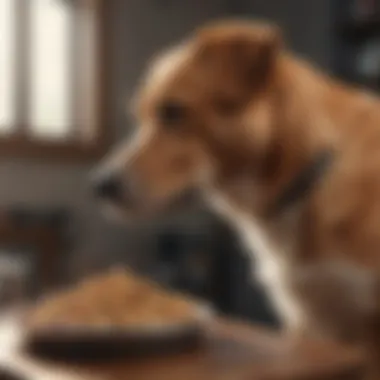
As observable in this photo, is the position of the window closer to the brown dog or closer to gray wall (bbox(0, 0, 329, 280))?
gray wall (bbox(0, 0, 329, 280))

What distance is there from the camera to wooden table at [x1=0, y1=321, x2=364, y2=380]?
0.62m

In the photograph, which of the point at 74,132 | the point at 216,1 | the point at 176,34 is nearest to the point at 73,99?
the point at 74,132

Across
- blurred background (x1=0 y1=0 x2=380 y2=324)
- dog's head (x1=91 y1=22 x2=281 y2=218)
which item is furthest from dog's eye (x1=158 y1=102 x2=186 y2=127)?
blurred background (x1=0 y1=0 x2=380 y2=324)

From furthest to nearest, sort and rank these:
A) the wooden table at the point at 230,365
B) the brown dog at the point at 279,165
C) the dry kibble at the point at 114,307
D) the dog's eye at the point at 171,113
→ the dog's eye at the point at 171,113
the brown dog at the point at 279,165
the dry kibble at the point at 114,307
the wooden table at the point at 230,365

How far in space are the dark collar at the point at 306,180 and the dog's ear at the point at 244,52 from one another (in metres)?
0.14

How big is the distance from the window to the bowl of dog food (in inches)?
49.9

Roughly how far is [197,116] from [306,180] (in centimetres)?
20

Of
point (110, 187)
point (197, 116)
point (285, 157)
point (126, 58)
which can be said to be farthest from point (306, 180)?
point (126, 58)

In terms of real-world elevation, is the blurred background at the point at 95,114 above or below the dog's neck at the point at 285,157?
above

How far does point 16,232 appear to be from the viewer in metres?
2.09

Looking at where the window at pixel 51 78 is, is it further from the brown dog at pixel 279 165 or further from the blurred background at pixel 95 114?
the brown dog at pixel 279 165

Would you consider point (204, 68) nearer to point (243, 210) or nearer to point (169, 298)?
point (243, 210)

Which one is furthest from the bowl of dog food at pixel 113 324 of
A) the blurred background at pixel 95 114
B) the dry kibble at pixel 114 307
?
the blurred background at pixel 95 114

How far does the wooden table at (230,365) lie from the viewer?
0.62m
